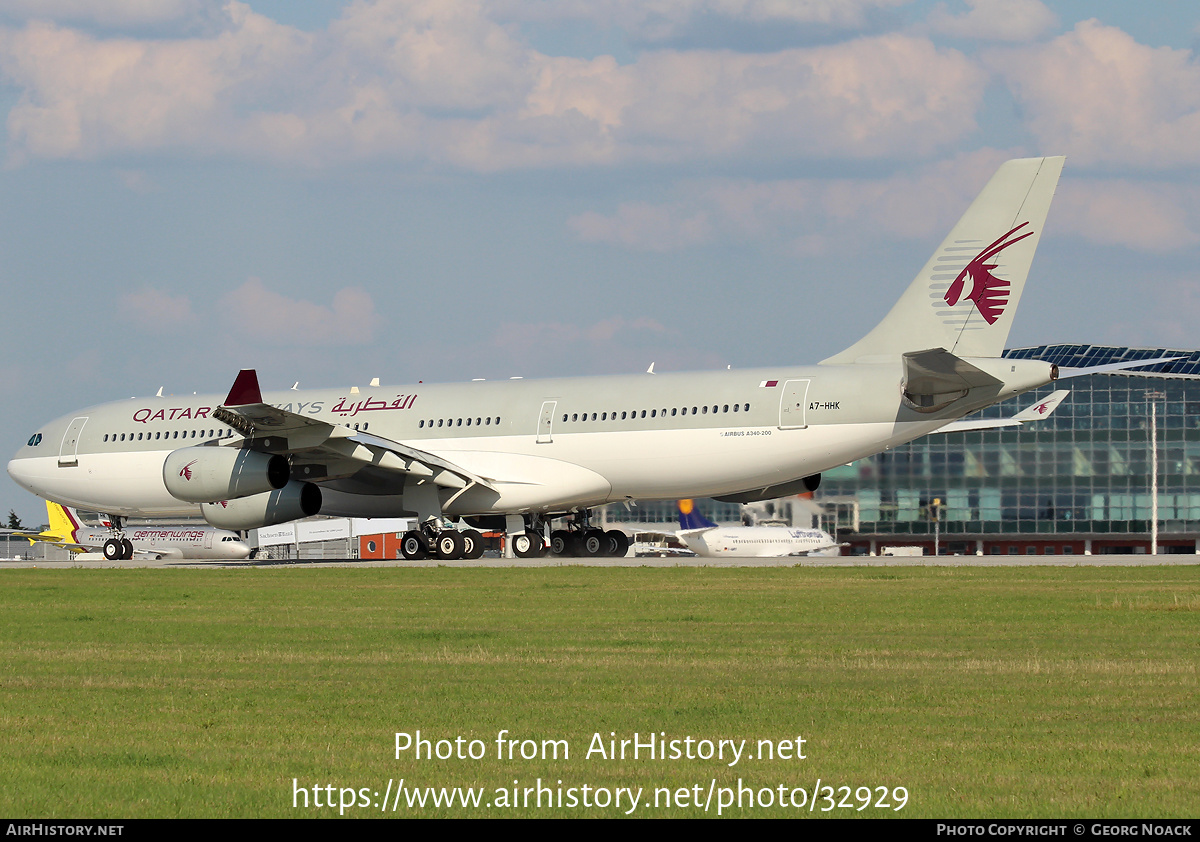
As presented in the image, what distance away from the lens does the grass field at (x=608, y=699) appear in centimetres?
789

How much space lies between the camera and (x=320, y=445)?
35000 mm

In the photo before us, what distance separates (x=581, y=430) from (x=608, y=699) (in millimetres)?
24714

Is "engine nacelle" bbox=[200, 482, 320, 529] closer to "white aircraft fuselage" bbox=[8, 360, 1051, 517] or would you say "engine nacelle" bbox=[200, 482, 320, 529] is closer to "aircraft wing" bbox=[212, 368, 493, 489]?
"aircraft wing" bbox=[212, 368, 493, 489]

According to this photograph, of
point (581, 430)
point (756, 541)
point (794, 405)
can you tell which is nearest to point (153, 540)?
point (756, 541)

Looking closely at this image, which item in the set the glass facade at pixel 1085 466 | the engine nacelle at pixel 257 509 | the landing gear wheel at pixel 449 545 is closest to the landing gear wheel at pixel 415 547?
the landing gear wheel at pixel 449 545

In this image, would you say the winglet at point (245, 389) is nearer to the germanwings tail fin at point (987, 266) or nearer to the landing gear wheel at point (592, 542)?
the landing gear wheel at point (592, 542)

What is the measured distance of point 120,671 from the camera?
13.2 metres

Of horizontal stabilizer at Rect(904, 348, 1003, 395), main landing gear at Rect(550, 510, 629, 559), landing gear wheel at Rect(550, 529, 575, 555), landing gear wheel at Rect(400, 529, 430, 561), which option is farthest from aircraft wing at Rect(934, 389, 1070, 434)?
landing gear wheel at Rect(400, 529, 430, 561)

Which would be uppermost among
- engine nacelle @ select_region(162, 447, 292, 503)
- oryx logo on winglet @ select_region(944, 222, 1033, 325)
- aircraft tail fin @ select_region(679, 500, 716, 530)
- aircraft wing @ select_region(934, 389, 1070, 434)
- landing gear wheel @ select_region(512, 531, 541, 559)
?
oryx logo on winglet @ select_region(944, 222, 1033, 325)

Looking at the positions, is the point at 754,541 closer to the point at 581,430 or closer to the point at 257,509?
the point at 581,430

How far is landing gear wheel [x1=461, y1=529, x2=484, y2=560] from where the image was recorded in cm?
3703

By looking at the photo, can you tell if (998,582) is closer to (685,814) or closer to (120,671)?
(120,671)

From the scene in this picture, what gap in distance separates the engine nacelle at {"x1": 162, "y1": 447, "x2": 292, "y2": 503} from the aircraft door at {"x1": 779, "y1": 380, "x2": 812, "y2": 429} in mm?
11951
